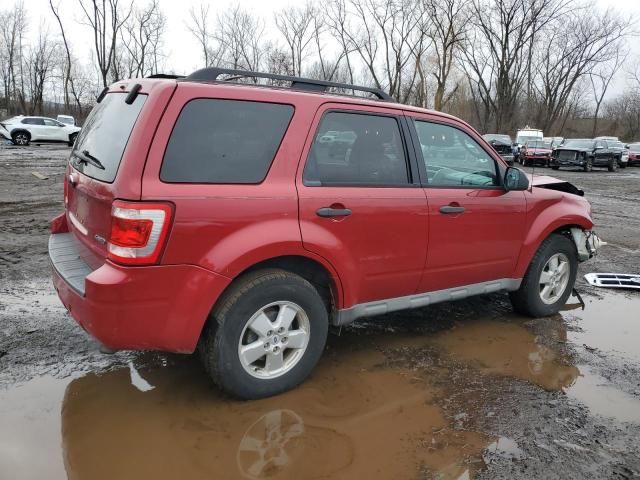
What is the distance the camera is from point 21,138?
2808cm

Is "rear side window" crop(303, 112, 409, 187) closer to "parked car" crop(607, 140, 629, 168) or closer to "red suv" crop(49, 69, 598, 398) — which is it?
"red suv" crop(49, 69, 598, 398)

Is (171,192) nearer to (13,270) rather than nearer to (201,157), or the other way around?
(201,157)

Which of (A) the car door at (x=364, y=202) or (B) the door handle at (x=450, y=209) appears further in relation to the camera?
(B) the door handle at (x=450, y=209)

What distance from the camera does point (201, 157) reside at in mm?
2848

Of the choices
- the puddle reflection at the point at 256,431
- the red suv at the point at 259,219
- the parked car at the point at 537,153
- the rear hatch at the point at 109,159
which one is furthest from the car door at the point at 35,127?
the puddle reflection at the point at 256,431

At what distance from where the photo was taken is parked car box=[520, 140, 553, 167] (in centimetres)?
2798

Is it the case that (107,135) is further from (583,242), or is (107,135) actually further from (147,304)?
(583,242)

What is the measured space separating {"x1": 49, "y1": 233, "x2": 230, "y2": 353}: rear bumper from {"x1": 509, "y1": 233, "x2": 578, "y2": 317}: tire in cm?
300

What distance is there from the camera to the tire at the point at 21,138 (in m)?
27.7

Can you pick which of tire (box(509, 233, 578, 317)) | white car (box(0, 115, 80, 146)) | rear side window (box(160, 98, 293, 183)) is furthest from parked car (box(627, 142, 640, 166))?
rear side window (box(160, 98, 293, 183))

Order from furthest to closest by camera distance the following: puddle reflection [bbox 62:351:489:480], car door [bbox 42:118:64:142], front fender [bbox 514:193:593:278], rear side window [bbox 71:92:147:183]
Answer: car door [bbox 42:118:64:142] < front fender [bbox 514:193:593:278] < rear side window [bbox 71:92:147:183] < puddle reflection [bbox 62:351:489:480]

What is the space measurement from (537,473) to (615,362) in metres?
1.80

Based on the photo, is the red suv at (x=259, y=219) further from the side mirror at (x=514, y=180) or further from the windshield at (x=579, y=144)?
the windshield at (x=579, y=144)

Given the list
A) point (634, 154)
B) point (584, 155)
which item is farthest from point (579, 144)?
point (634, 154)
